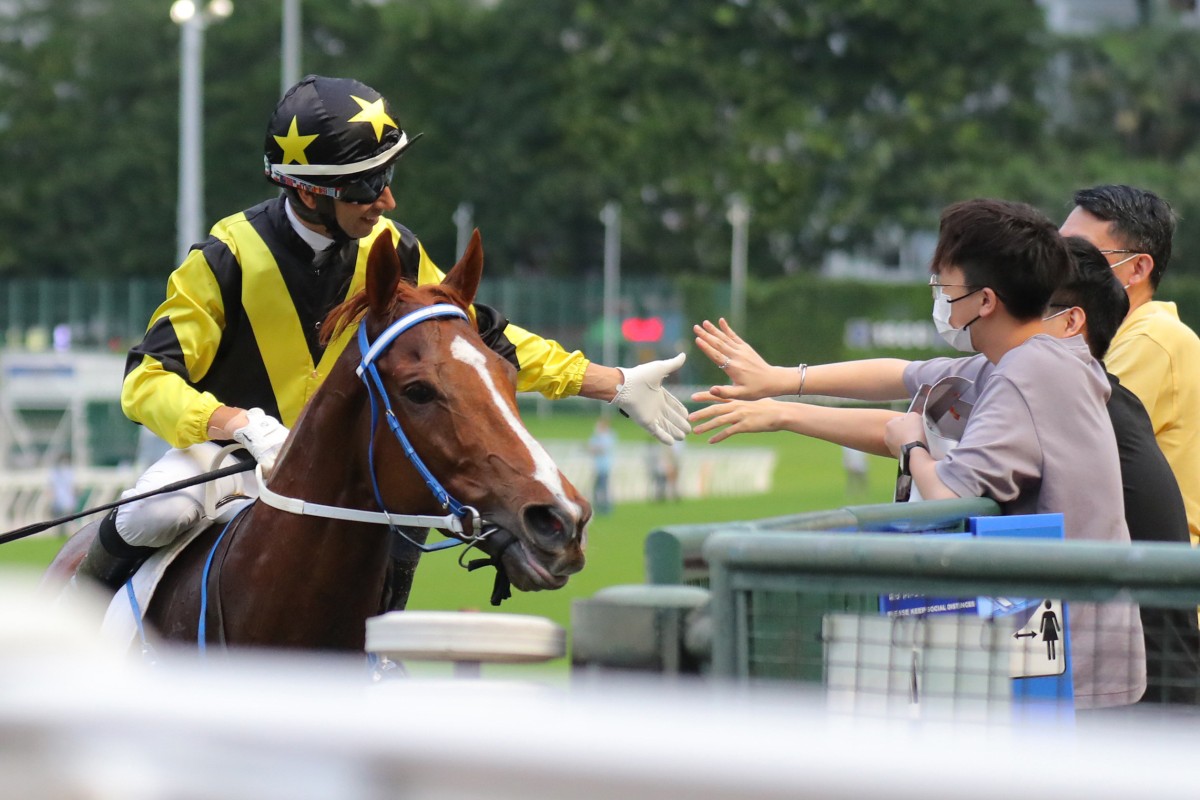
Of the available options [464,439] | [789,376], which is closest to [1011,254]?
[789,376]

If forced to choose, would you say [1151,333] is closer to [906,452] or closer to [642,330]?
[906,452]

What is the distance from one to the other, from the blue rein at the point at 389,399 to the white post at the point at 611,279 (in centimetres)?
3763

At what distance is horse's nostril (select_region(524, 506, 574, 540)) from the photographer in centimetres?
298

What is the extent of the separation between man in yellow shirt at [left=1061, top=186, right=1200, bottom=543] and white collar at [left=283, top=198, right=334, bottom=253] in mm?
1781

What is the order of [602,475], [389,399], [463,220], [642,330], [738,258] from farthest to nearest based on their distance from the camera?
1. [463,220]
2. [738,258]
3. [642,330]
4. [602,475]
5. [389,399]

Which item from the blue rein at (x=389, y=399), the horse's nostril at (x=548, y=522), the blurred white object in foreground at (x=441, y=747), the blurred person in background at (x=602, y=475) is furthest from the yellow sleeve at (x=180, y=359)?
the blurred person in background at (x=602, y=475)

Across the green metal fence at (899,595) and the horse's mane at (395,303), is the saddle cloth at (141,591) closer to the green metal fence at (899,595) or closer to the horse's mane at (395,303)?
the horse's mane at (395,303)

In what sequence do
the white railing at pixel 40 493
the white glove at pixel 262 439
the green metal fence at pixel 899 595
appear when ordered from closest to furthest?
the green metal fence at pixel 899 595 → the white glove at pixel 262 439 → the white railing at pixel 40 493

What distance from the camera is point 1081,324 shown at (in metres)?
3.24

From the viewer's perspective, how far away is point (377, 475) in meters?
3.26

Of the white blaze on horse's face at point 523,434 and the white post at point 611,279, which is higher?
the white post at point 611,279

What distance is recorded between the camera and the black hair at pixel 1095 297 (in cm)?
331

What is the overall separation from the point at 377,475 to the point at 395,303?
1.20 ft

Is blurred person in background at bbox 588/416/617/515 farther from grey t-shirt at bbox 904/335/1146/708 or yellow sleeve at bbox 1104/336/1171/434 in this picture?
grey t-shirt at bbox 904/335/1146/708
